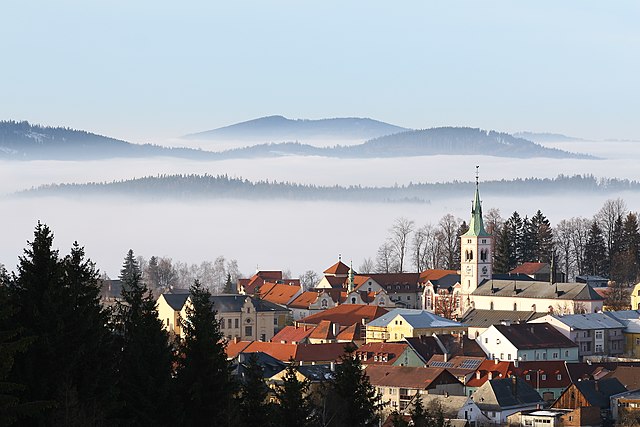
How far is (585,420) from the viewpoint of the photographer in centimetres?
7212

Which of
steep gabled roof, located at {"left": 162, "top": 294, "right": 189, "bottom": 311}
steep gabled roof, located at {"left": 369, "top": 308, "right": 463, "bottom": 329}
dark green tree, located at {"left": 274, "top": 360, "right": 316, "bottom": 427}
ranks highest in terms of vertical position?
dark green tree, located at {"left": 274, "top": 360, "right": 316, "bottom": 427}

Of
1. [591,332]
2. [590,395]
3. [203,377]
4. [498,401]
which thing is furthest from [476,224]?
[203,377]

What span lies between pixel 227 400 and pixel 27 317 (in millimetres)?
5993

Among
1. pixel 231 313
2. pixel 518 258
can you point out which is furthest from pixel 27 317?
pixel 518 258

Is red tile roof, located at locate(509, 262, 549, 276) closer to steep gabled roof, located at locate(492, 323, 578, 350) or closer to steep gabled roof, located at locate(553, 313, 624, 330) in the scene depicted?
steep gabled roof, located at locate(553, 313, 624, 330)

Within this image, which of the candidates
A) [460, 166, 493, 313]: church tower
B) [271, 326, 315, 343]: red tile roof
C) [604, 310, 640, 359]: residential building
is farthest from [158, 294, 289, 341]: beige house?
[604, 310, 640, 359]: residential building

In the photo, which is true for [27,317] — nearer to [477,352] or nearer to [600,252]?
[477,352]

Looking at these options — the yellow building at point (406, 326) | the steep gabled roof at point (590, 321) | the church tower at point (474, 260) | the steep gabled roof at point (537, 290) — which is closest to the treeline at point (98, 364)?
the steep gabled roof at point (590, 321)

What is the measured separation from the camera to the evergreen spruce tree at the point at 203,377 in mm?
34531

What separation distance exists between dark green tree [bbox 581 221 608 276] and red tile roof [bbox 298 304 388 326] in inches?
1391

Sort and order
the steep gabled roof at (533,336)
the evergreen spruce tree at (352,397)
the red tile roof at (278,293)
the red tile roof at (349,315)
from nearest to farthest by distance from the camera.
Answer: the evergreen spruce tree at (352,397)
the steep gabled roof at (533,336)
the red tile roof at (349,315)
the red tile roof at (278,293)

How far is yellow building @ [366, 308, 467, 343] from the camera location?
104000 mm

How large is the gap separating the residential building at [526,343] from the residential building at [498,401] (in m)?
16.1

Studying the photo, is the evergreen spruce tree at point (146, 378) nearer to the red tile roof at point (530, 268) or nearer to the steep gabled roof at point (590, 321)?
the steep gabled roof at point (590, 321)
